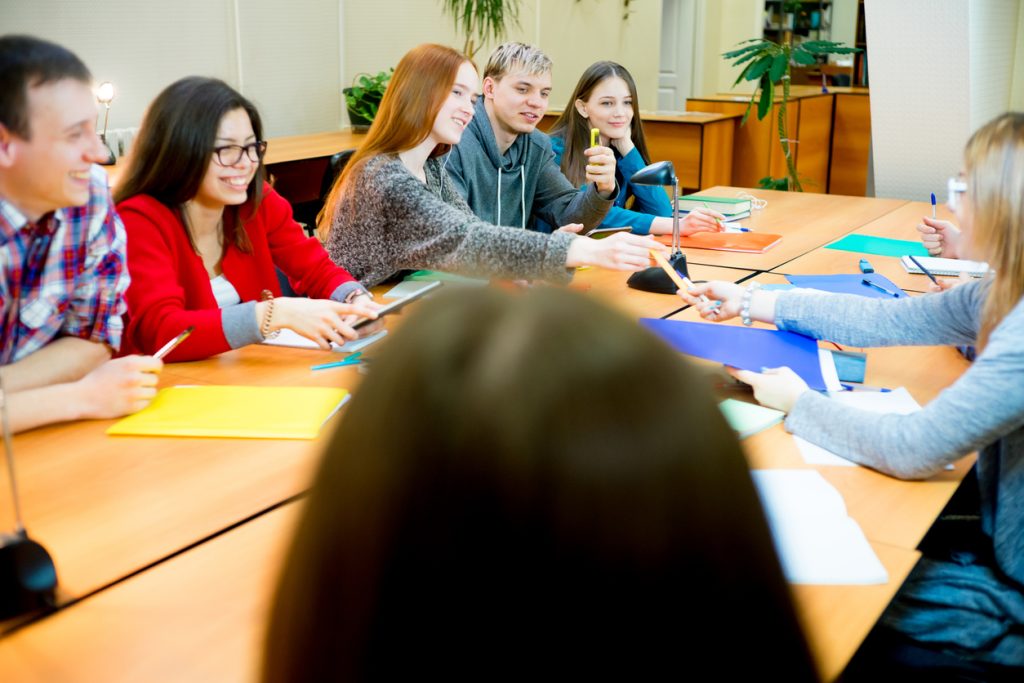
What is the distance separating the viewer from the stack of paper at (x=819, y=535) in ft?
3.77

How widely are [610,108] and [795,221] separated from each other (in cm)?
74

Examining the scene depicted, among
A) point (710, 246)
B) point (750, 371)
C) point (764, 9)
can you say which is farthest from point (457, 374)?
point (764, 9)

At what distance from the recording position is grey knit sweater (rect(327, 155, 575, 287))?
7.52 ft

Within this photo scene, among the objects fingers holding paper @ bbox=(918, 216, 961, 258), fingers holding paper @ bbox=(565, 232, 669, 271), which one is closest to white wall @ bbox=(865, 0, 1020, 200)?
fingers holding paper @ bbox=(918, 216, 961, 258)

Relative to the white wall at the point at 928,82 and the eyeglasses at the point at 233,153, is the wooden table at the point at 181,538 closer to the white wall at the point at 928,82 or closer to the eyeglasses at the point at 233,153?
the eyeglasses at the point at 233,153

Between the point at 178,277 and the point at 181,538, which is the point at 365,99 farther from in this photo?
the point at 181,538

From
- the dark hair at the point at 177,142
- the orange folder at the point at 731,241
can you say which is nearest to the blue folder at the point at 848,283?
the orange folder at the point at 731,241

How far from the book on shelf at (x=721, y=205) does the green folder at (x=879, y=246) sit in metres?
0.44

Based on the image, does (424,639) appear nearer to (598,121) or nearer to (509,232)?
(509,232)

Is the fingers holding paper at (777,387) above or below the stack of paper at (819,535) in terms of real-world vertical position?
above

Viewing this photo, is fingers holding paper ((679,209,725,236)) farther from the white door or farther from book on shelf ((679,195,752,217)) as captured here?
the white door

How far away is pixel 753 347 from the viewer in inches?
74.4

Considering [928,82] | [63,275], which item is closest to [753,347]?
[63,275]

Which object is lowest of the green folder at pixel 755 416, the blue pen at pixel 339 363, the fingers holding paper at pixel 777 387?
the green folder at pixel 755 416
